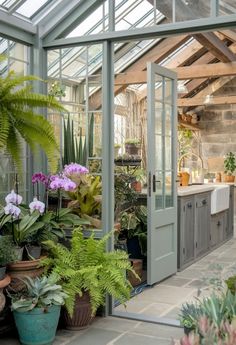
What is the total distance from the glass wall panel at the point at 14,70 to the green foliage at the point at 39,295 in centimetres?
82

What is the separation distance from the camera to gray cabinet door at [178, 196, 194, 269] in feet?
16.2

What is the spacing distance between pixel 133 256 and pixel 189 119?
17.7 feet

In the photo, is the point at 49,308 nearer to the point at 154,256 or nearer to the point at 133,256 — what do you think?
the point at 154,256

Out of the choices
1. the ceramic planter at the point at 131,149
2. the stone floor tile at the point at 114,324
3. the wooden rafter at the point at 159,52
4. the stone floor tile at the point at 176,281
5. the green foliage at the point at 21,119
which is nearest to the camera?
the green foliage at the point at 21,119

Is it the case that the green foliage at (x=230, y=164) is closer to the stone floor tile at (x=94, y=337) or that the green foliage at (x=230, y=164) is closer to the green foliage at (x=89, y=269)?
the green foliage at (x=89, y=269)

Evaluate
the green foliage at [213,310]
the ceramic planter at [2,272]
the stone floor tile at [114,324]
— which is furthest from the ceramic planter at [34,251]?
the green foliage at [213,310]

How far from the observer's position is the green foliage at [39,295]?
295 centimetres

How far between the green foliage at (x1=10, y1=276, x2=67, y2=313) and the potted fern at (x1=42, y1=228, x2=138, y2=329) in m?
0.09

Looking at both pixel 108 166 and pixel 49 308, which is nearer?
pixel 49 308

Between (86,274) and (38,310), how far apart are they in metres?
0.40

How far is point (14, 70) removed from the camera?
12.0ft

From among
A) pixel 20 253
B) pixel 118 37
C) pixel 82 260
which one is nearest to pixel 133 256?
pixel 82 260

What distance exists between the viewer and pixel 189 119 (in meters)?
9.80

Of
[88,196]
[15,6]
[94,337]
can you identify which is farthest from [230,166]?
[94,337]
